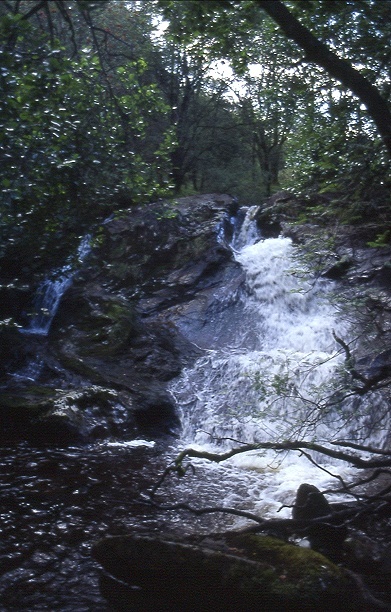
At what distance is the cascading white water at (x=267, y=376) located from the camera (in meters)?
8.64

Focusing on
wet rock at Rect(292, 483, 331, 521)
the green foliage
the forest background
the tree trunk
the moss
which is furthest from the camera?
wet rock at Rect(292, 483, 331, 521)

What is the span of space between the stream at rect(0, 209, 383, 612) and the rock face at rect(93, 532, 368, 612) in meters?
0.33

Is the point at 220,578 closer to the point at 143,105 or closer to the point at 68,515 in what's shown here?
the point at 68,515

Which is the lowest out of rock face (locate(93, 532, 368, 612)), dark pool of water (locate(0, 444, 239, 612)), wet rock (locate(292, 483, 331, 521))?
dark pool of water (locate(0, 444, 239, 612))

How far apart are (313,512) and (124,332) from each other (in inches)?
315

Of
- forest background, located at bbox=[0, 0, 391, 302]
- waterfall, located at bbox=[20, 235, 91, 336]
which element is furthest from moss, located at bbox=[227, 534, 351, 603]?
waterfall, located at bbox=[20, 235, 91, 336]

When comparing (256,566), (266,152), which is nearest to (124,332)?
(256,566)

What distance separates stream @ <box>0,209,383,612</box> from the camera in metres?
5.91

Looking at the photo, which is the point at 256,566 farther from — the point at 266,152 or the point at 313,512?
the point at 266,152

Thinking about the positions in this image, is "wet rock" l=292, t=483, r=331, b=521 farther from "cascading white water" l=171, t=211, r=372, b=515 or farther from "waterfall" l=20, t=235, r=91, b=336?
"waterfall" l=20, t=235, r=91, b=336

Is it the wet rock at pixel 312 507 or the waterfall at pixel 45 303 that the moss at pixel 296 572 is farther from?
the waterfall at pixel 45 303

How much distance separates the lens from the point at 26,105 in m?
5.45

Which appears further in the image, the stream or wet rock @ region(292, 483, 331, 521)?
wet rock @ region(292, 483, 331, 521)

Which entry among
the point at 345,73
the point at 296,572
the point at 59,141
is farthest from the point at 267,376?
the point at 345,73
